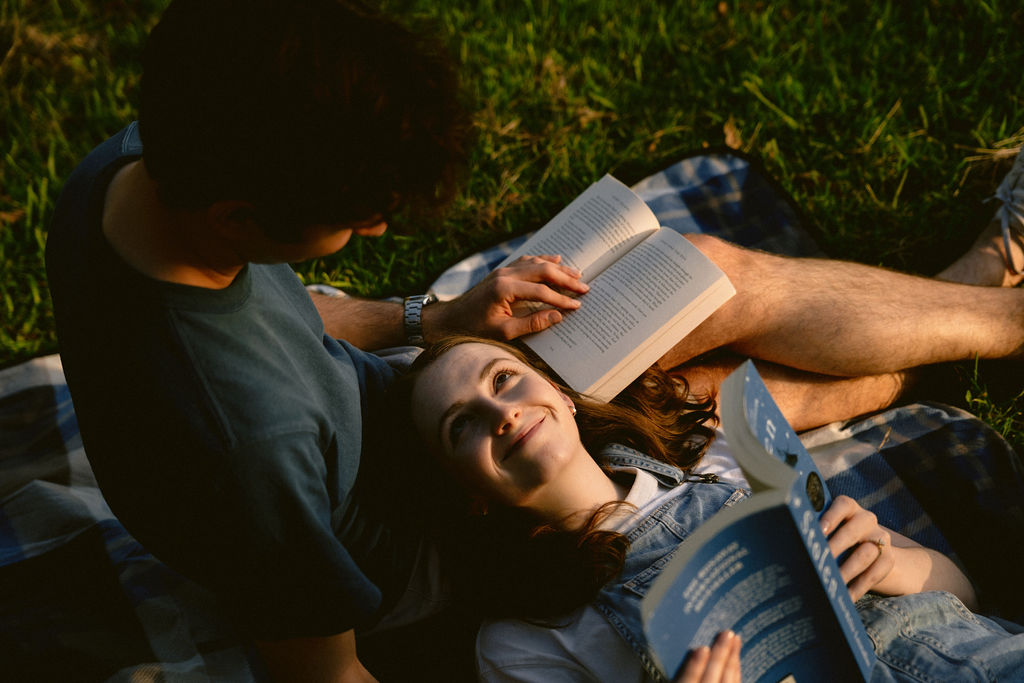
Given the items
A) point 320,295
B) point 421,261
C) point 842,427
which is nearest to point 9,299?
point 320,295

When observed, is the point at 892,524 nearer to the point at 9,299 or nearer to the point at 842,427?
the point at 842,427

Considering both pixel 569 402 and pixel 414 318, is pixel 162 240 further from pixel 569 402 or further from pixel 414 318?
pixel 414 318

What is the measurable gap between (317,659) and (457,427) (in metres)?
0.65

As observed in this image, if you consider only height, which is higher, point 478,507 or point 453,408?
point 453,408

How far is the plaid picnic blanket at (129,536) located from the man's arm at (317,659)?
250 millimetres

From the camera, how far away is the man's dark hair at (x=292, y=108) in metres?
1.18

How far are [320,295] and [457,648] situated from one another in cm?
131

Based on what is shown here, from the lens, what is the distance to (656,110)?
11.9 ft

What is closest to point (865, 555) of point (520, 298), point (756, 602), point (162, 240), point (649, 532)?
point (649, 532)

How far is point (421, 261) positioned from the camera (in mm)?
3273

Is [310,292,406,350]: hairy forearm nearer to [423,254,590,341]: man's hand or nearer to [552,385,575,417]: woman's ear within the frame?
[423,254,590,341]: man's hand

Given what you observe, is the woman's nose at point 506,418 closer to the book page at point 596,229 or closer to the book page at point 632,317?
the book page at point 632,317

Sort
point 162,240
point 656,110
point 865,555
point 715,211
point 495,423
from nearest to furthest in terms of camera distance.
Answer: point 162,240
point 865,555
point 495,423
point 715,211
point 656,110

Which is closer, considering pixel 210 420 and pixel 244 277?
pixel 210 420
